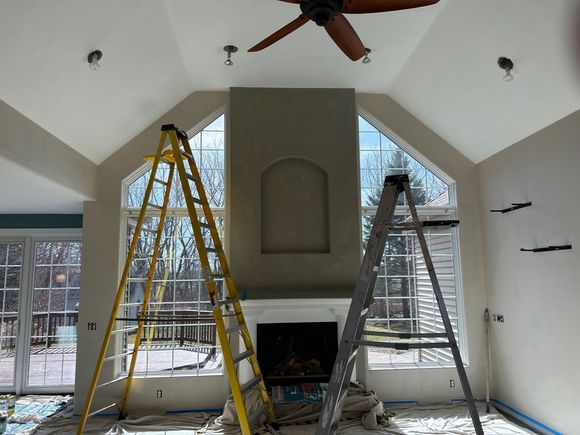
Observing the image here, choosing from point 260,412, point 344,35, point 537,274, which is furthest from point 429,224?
point 260,412

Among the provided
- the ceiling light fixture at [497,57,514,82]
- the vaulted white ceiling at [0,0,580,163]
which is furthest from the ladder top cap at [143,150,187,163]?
the ceiling light fixture at [497,57,514,82]

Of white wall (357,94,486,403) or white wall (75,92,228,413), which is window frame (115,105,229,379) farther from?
white wall (357,94,486,403)

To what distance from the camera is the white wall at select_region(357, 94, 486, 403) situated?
455 cm

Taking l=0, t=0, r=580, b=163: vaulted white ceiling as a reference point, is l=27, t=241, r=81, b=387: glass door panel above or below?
below

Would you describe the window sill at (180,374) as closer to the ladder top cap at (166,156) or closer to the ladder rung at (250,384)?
the ladder rung at (250,384)

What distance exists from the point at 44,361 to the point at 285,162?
3.85 m

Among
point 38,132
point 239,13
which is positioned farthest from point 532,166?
point 38,132

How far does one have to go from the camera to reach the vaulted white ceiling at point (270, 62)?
2885 mm

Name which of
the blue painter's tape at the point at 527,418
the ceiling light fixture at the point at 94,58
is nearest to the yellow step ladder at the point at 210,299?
the ceiling light fixture at the point at 94,58

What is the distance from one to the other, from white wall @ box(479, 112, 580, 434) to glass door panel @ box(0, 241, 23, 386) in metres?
5.74

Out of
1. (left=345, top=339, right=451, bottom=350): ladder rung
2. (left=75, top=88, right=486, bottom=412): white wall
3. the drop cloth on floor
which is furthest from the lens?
(left=75, top=88, right=486, bottom=412): white wall

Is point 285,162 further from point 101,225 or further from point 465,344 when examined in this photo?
point 465,344

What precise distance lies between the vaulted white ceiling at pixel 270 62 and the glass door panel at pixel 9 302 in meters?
1.96

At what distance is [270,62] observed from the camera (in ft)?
14.0
